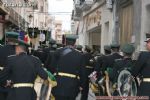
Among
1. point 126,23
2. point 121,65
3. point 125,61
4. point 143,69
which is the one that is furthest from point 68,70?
point 126,23

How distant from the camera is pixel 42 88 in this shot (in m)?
9.73

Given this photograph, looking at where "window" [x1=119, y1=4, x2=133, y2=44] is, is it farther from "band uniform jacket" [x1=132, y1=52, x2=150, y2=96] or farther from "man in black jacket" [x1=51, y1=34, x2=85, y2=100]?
"band uniform jacket" [x1=132, y1=52, x2=150, y2=96]

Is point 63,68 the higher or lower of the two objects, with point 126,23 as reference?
lower

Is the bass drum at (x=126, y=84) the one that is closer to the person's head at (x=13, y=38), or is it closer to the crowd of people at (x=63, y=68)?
the crowd of people at (x=63, y=68)

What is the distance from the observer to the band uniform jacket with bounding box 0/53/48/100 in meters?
9.12

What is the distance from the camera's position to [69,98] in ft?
37.1

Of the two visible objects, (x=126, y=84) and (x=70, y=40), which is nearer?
(x=126, y=84)

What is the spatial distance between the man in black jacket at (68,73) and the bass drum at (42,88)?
48.5 inches

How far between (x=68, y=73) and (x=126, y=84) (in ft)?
4.51

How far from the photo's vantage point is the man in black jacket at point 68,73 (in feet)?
36.6

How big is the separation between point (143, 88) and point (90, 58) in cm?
707

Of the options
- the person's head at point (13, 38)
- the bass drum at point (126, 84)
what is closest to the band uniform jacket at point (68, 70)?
the bass drum at point (126, 84)

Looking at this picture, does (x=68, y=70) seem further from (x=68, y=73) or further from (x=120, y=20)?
(x=120, y=20)

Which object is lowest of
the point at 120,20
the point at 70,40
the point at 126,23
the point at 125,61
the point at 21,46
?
the point at 125,61
